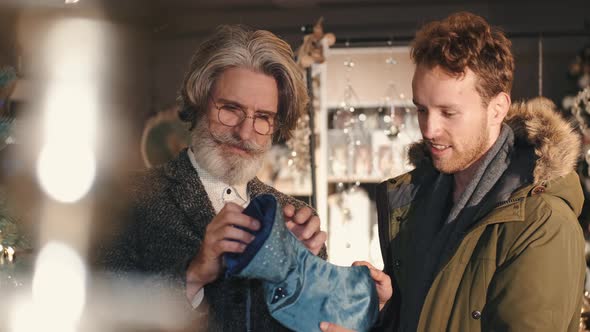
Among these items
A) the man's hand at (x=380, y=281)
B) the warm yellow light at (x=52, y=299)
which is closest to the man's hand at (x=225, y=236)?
the man's hand at (x=380, y=281)

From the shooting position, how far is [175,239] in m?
1.46

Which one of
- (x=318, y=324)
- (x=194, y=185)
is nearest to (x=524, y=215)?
(x=318, y=324)

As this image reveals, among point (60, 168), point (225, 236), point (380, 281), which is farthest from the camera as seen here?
point (60, 168)

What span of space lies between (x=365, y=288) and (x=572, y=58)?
161 inches

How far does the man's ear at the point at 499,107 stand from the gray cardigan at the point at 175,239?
70cm

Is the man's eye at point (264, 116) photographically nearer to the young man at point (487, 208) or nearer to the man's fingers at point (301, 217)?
the man's fingers at point (301, 217)

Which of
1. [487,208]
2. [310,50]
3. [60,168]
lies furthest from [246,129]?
[310,50]

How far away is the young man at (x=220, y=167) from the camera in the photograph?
1.45 meters

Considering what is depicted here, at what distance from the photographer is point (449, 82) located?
1.67 m

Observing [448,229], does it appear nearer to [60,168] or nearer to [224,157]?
[224,157]

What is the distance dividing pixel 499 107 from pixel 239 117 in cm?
66

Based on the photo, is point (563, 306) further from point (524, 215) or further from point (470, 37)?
point (470, 37)

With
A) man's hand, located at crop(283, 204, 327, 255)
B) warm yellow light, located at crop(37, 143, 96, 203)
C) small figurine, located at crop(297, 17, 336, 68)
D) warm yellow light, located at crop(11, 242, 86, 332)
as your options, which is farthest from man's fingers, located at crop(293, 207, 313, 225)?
small figurine, located at crop(297, 17, 336, 68)

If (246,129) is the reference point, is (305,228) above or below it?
below
